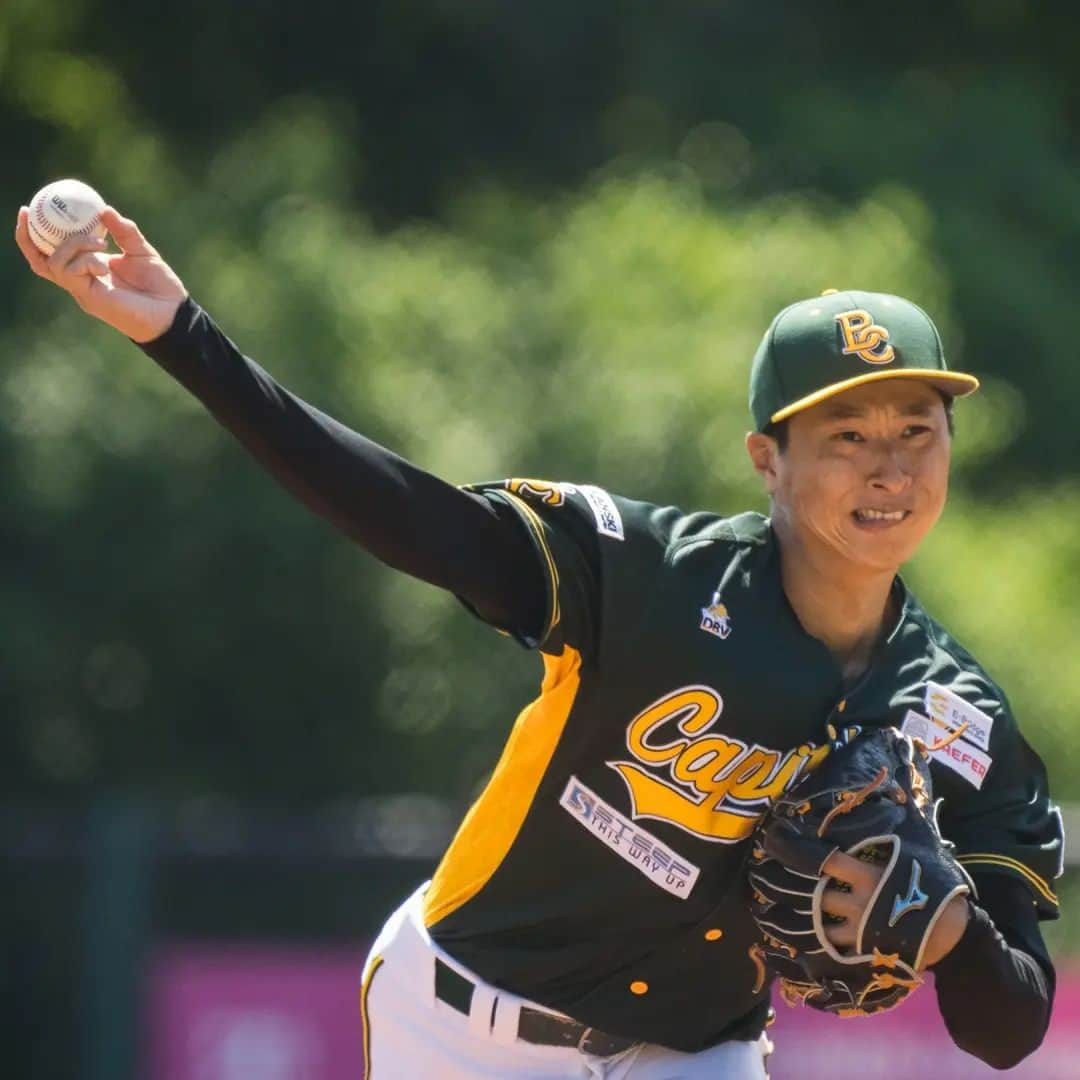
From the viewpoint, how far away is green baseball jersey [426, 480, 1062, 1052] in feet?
9.91

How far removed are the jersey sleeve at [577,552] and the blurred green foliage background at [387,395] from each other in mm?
4843

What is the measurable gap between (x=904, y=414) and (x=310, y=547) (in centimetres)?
533

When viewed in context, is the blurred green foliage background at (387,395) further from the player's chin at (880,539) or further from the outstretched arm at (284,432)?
the outstretched arm at (284,432)

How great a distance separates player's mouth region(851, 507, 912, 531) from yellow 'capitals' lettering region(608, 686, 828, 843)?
13.3 inches

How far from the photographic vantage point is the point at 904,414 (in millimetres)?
3148

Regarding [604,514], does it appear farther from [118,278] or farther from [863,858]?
[118,278]

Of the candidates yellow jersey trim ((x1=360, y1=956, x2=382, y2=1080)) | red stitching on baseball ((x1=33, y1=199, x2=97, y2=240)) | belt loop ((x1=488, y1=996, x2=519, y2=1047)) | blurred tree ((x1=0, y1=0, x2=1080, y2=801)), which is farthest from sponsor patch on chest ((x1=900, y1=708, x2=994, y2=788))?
blurred tree ((x1=0, y1=0, x2=1080, y2=801))

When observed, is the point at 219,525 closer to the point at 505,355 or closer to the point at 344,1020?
the point at 505,355

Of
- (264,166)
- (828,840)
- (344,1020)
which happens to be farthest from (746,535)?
(264,166)

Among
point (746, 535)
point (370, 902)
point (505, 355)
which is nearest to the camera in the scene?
point (746, 535)

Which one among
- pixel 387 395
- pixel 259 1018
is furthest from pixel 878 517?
pixel 387 395

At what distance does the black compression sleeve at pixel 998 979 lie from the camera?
9.87 feet

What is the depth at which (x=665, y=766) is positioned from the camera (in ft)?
10.0

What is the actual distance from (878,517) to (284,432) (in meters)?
0.92
